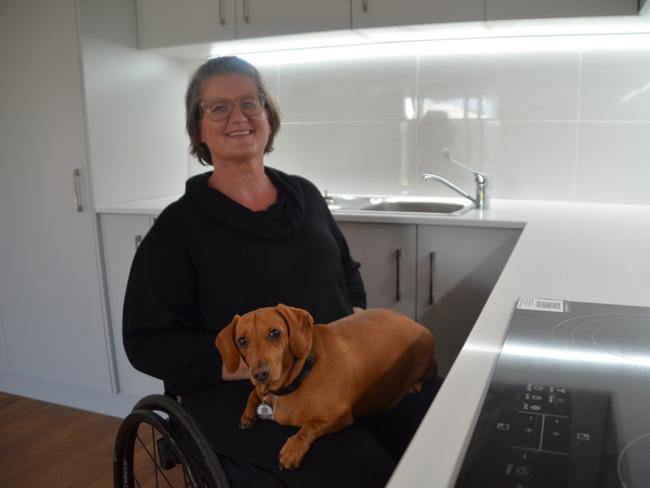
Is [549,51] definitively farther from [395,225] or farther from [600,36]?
[395,225]

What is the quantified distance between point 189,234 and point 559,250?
85 centimetres

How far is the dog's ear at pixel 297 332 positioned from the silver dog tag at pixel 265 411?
0.14 meters

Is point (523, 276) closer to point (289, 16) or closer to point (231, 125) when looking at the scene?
point (231, 125)

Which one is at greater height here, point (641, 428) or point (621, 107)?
point (621, 107)

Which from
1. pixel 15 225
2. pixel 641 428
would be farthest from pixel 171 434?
pixel 15 225

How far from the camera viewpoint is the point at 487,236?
2051 millimetres

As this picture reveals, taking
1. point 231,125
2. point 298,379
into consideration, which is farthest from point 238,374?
point 231,125

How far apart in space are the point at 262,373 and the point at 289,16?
5.73 feet

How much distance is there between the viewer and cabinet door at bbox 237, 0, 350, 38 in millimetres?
2287

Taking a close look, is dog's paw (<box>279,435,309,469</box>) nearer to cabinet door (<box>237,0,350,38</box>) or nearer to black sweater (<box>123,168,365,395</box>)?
black sweater (<box>123,168,365,395</box>)

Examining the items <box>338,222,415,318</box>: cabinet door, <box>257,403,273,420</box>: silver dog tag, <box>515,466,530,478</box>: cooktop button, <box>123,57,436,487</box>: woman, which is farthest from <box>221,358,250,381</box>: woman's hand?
<box>338,222,415,318</box>: cabinet door

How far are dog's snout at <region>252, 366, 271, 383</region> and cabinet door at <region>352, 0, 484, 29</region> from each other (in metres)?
1.60

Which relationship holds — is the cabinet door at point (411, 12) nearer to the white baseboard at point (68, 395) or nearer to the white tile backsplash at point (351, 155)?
the white tile backsplash at point (351, 155)

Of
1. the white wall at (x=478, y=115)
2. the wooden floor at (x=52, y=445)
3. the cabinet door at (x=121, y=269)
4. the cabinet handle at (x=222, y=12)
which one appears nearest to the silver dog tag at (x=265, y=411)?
the wooden floor at (x=52, y=445)
